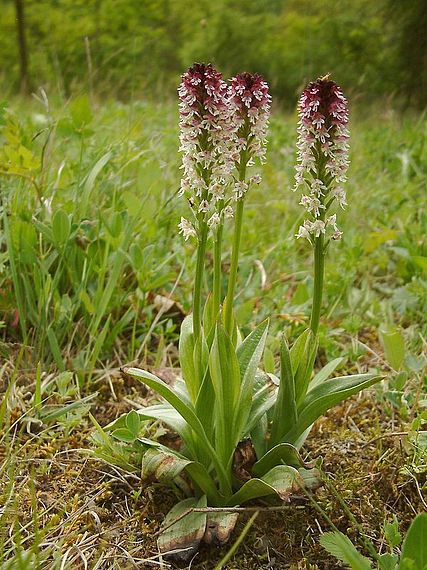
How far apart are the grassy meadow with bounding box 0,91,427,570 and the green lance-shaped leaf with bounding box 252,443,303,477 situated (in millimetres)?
124

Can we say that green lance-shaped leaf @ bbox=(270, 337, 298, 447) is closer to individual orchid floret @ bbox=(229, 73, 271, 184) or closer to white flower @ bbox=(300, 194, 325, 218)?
white flower @ bbox=(300, 194, 325, 218)

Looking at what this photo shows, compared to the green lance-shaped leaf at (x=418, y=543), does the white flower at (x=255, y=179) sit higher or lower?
higher

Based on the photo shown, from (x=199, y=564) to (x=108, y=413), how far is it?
0.74m

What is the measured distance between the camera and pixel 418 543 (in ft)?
4.37

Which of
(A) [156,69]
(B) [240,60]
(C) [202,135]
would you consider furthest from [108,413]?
(B) [240,60]

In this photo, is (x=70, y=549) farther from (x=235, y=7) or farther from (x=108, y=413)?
(x=235, y=7)

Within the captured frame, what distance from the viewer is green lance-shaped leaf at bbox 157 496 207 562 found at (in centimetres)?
158

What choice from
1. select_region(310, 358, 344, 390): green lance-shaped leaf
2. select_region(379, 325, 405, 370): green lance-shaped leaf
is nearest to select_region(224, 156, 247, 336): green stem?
select_region(310, 358, 344, 390): green lance-shaped leaf

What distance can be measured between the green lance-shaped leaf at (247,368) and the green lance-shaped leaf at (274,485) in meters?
0.14

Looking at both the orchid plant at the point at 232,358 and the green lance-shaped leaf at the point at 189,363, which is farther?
the green lance-shaped leaf at the point at 189,363

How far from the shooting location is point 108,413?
2.18 meters

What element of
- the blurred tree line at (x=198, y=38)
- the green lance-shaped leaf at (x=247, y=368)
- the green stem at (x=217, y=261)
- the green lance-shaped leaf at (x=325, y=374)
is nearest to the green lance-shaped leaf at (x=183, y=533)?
the green lance-shaped leaf at (x=247, y=368)

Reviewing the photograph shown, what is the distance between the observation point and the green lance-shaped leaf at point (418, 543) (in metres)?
1.32

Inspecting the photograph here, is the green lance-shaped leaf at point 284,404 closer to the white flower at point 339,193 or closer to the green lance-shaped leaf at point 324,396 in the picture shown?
the green lance-shaped leaf at point 324,396
